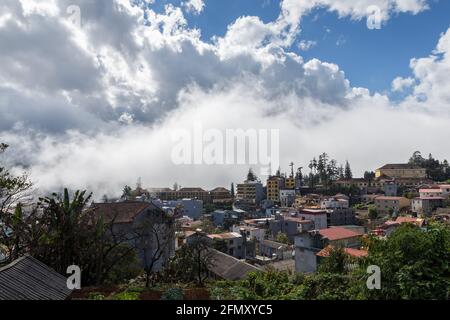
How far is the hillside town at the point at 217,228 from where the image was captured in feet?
49.7

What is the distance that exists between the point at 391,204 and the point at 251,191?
3143 cm

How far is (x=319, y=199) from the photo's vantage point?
72.8m

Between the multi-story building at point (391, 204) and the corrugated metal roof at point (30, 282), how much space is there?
199 ft

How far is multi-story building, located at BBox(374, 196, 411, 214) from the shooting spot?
62.4 meters

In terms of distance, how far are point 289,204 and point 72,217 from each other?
65656mm

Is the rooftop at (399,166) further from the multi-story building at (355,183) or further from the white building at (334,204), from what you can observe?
the white building at (334,204)

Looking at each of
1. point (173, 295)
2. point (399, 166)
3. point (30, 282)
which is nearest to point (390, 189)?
point (399, 166)

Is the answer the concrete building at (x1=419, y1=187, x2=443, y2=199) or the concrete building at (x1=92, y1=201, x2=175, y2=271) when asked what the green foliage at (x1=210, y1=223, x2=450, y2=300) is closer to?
the concrete building at (x1=92, y1=201, x2=175, y2=271)

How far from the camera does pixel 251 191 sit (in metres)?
85.5

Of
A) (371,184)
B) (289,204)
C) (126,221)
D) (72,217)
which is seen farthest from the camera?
(371,184)

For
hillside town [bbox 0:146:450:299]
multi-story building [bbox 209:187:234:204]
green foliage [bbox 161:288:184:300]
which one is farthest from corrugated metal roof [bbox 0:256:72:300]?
multi-story building [bbox 209:187:234:204]

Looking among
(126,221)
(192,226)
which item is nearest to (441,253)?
(126,221)

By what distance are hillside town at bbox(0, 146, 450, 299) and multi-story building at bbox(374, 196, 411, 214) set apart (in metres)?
0.17
